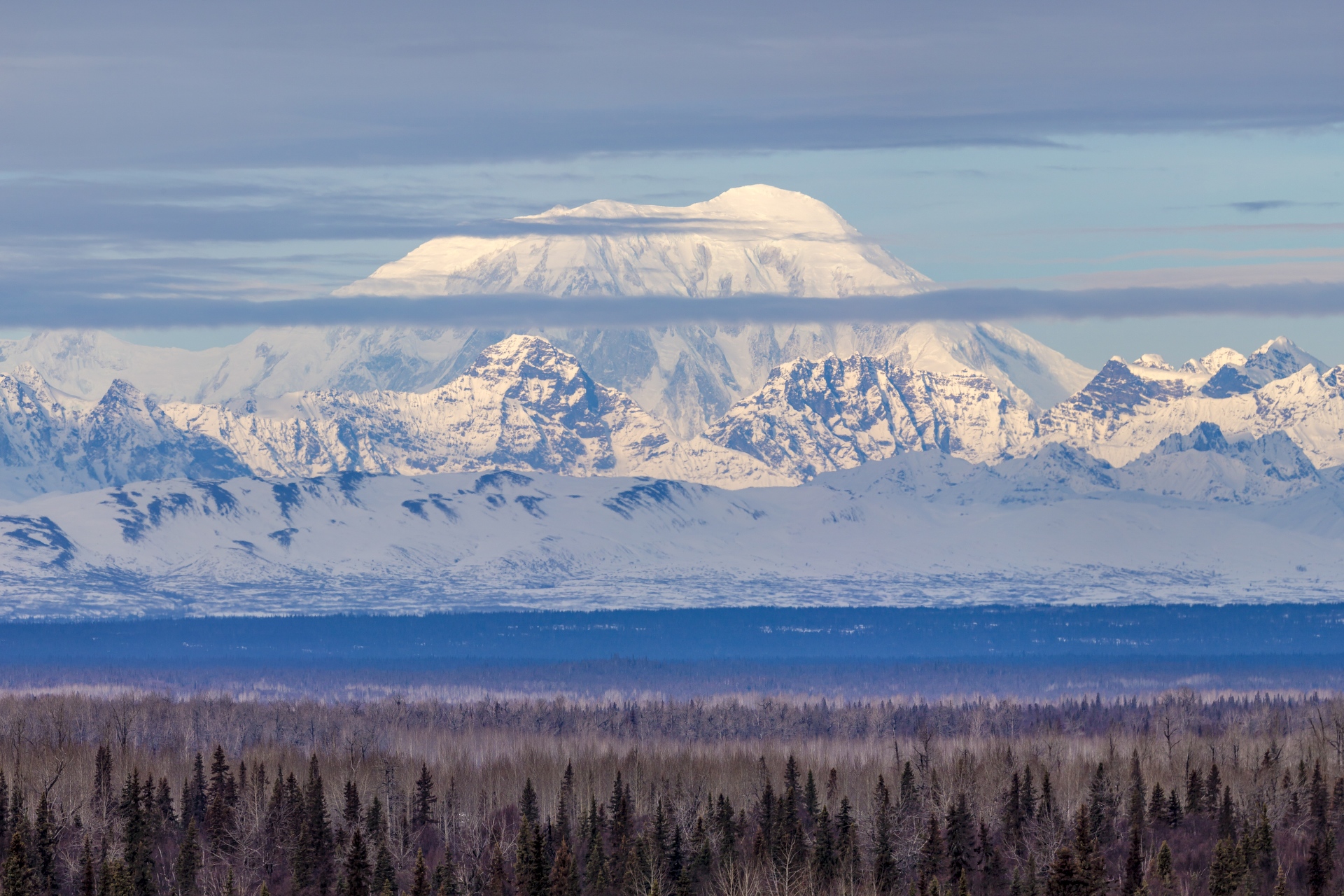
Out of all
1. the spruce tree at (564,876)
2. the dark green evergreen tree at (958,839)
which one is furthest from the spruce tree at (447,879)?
the dark green evergreen tree at (958,839)

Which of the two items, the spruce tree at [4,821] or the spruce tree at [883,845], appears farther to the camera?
the spruce tree at [4,821]

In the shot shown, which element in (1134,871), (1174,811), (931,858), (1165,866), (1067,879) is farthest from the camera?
(1174,811)

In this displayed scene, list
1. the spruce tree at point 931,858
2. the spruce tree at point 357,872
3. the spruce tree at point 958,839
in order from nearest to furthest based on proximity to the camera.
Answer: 1. the spruce tree at point 357,872
2. the spruce tree at point 931,858
3. the spruce tree at point 958,839

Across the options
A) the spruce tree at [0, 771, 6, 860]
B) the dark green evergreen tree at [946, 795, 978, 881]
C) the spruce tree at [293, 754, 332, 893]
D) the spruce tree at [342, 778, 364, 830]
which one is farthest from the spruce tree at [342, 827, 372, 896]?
the dark green evergreen tree at [946, 795, 978, 881]

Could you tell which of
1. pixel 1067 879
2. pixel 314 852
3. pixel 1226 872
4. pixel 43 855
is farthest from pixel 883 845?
pixel 43 855

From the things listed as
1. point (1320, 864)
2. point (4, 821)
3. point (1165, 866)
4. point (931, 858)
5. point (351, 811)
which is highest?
point (1165, 866)

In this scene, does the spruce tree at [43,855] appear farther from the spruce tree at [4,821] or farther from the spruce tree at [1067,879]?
the spruce tree at [1067,879]

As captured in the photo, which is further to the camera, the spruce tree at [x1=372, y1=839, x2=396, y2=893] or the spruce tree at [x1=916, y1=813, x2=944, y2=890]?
the spruce tree at [x1=916, y1=813, x2=944, y2=890]

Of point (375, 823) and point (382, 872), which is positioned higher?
point (375, 823)

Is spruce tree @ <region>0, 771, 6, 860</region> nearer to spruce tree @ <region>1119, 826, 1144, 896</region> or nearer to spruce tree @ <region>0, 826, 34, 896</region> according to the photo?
spruce tree @ <region>0, 826, 34, 896</region>

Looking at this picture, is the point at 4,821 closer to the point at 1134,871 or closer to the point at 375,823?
the point at 375,823

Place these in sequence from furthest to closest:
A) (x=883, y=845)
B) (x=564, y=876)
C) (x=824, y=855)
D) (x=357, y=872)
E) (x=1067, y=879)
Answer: (x=824, y=855), (x=883, y=845), (x=357, y=872), (x=564, y=876), (x=1067, y=879)

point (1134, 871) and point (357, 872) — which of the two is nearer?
point (357, 872)

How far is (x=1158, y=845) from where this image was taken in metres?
194
